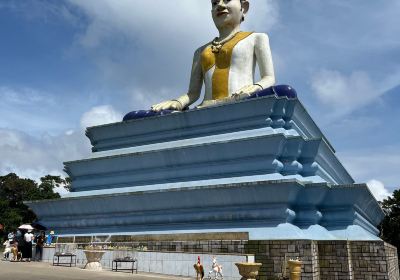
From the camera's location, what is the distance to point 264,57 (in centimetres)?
1752

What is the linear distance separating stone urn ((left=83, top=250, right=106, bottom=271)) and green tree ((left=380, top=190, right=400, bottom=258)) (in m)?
25.6

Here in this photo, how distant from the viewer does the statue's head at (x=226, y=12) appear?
1853 cm

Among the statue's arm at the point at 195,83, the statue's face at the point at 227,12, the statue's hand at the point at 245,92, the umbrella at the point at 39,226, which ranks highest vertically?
the statue's face at the point at 227,12

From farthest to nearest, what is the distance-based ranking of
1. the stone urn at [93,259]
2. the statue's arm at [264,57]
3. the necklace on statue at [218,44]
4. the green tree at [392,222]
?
the green tree at [392,222] → the necklace on statue at [218,44] → the statue's arm at [264,57] → the stone urn at [93,259]

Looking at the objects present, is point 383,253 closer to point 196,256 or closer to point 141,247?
point 196,256

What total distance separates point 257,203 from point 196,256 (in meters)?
2.66

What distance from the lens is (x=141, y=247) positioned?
44.4ft

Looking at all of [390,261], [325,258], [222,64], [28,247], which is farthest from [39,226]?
[390,261]

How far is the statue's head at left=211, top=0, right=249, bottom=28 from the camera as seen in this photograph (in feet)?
60.8

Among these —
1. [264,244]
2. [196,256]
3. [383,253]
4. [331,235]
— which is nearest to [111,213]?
[196,256]

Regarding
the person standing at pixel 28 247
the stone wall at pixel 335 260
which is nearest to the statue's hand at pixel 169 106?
the person standing at pixel 28 247

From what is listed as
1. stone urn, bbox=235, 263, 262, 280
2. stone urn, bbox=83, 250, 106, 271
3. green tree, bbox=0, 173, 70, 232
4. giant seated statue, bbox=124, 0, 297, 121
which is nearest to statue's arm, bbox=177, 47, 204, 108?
giant seated statue, bbox=124, 0, 297, 121

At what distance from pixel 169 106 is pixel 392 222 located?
2378 cm

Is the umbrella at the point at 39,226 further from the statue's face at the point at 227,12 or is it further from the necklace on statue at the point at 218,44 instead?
the statue's face at the point at 227,12
